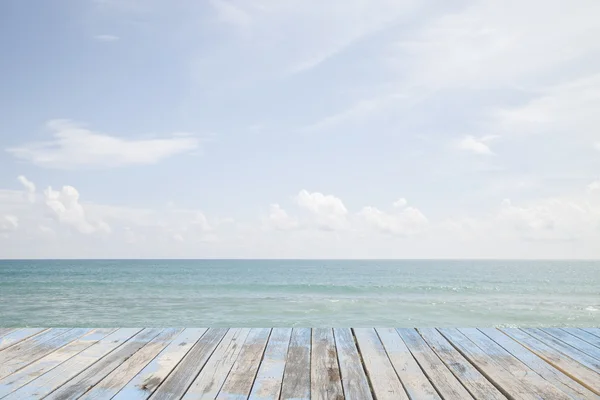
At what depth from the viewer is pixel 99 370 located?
2.30 meters

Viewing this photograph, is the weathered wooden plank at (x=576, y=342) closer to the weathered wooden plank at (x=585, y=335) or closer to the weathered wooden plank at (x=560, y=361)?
the weathered wooden plank at (x=585, y=335)

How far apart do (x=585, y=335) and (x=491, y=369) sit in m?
1.29

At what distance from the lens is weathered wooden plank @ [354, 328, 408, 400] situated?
78.1 inches

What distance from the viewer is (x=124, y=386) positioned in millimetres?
2061

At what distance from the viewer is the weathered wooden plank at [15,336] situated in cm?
283

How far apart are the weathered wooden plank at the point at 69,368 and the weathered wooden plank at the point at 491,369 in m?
2.02

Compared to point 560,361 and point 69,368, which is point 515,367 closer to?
point 560,361

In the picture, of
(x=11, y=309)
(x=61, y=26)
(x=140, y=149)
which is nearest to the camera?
(x=11, y=309)

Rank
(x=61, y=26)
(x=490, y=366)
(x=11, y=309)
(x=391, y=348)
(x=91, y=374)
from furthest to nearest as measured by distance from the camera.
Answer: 1. (x=61, y=26)
2. (x=11, y=309)
3. (x=391, y=348)
4. (x=490, y=366)
5. (x=91, y=374)

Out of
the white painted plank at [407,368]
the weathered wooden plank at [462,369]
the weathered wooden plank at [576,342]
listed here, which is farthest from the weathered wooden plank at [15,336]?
the weathered wooden plank at [576,342]

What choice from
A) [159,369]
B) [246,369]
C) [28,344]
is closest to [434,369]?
[246,369]

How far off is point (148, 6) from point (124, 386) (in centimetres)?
1473

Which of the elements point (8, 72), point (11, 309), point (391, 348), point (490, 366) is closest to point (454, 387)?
point (490, 366)

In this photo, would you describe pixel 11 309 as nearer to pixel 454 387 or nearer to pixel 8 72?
pixel 8 72
